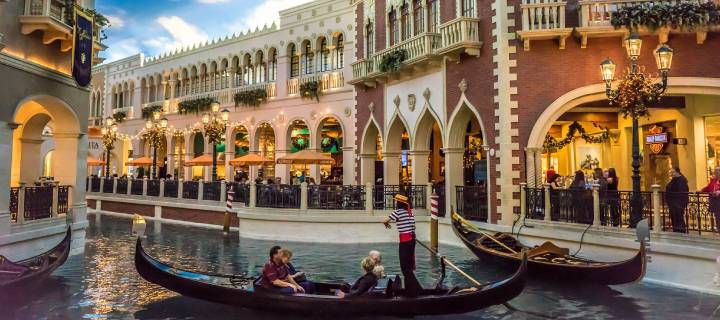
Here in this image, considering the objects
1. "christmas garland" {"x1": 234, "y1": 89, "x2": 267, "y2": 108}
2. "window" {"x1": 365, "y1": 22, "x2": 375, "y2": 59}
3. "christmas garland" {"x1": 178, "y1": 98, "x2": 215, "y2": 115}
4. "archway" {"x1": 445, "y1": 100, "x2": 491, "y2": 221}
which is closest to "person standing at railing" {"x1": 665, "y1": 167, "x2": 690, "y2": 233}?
"archway" {"x1": 445, "y1": 100, "x2": 491, "y2": 221}

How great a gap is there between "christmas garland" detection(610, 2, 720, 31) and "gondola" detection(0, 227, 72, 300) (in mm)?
10945

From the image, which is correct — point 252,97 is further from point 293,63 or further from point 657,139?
point 657,139

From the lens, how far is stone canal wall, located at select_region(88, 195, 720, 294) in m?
7.66

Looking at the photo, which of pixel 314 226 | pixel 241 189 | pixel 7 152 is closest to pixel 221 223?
pixel 241 189

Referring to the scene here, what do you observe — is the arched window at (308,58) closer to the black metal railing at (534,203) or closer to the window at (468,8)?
the window at (468,8)

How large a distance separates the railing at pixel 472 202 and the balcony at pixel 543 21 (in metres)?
3.57

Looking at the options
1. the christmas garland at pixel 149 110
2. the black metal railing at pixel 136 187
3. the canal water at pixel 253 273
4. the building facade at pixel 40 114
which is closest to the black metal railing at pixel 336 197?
the canal water at pixel 253 273

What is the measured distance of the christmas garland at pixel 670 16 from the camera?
31.3 feet

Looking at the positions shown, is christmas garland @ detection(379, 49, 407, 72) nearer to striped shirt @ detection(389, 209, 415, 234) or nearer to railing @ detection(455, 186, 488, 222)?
railing @ detection(455, 186, 488, 222)

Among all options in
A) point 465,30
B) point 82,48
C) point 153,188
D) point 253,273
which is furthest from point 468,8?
point 153,188

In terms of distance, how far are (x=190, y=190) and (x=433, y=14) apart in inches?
406

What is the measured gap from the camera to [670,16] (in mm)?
9648

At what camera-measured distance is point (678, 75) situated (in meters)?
9.97

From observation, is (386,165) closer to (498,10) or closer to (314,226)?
(314,226)
